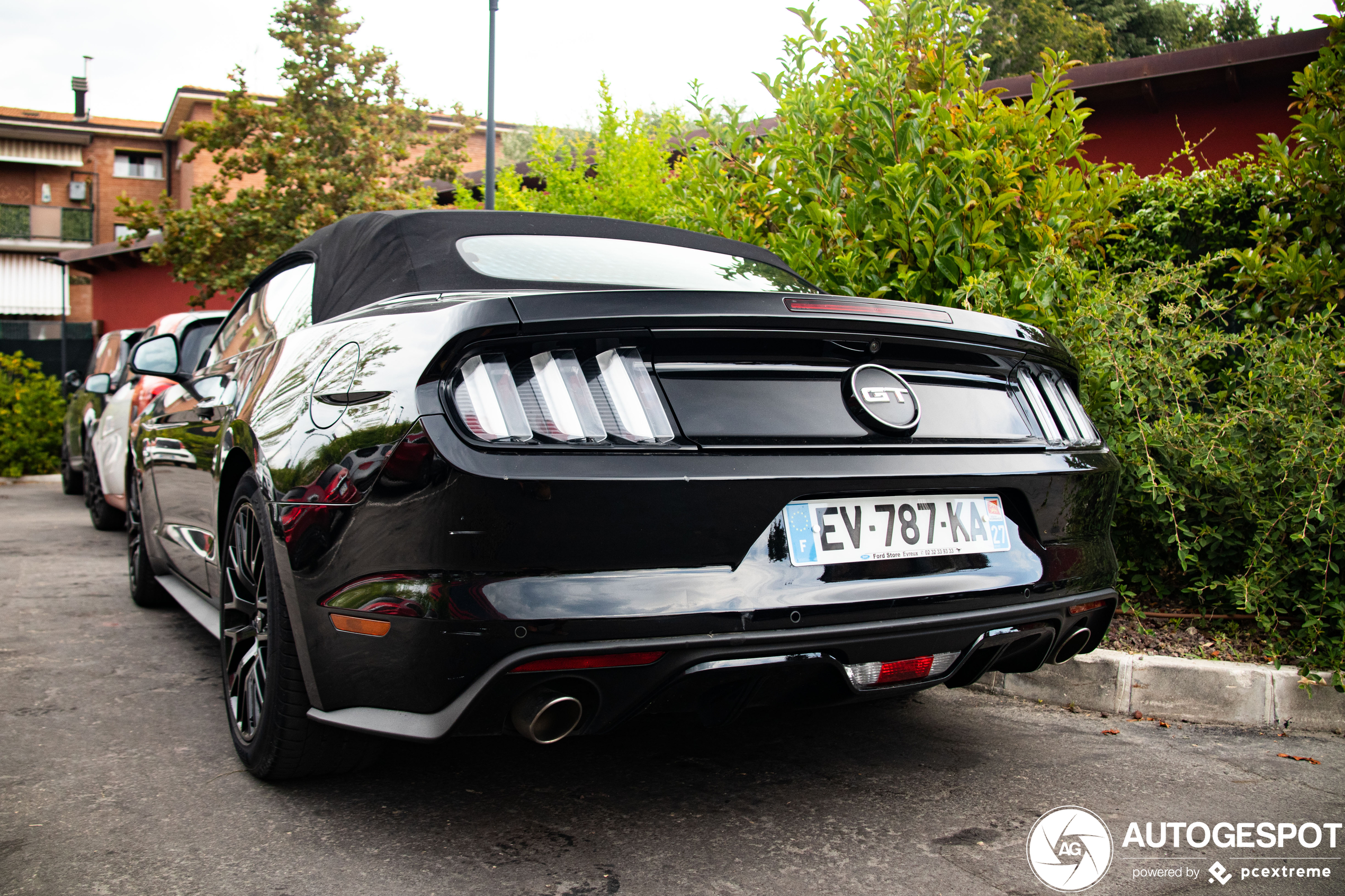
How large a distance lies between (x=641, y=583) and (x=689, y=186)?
161 inches

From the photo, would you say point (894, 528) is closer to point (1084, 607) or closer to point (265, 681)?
point (1084, 607)

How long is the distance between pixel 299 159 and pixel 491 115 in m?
5.37

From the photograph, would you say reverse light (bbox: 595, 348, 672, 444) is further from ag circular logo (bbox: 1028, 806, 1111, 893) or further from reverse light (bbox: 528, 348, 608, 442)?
ag circular logo (bbox: 1028, 806, 1111, 893)

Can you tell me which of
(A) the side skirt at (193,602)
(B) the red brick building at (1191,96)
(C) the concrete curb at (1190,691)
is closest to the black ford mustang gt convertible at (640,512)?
(A) the side skirt at (193,602)

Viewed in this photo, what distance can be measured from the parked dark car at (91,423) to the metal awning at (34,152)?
3268 cm

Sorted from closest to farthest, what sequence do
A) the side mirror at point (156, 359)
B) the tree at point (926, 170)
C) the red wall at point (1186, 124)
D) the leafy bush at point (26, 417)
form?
the side mirror at point (156, 359), the tree at point (926, 170), the red wall at point (1186, 124), the leafy bush at point (26, 417)

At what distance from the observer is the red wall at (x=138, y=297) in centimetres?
2875

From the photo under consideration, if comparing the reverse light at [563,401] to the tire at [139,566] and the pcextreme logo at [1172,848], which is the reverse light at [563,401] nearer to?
the pcextreme logo at [1172,848]

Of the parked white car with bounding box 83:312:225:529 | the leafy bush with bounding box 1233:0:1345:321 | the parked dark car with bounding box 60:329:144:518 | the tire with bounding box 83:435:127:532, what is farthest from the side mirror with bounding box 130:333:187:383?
the leafy bush with bounding box 1233:0:1345:321

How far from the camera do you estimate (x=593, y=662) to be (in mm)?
1912

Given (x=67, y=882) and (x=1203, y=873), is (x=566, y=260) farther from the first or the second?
(x=1203, y=873)

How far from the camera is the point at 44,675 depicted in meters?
3.64

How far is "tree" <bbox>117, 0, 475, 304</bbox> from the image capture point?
1706 centimetres

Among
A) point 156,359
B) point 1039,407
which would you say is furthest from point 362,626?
point 156,359
